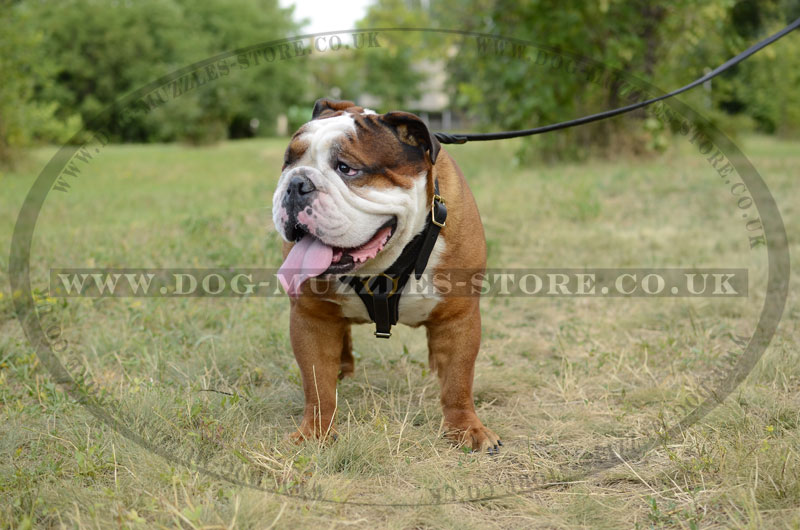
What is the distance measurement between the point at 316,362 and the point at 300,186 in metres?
0.82

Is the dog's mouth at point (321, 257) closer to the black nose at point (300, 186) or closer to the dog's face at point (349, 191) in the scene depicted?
the dog's face at point (349, 191)

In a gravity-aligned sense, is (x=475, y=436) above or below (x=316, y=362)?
below

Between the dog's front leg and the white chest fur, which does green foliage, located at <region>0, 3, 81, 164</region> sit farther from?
the white chest fur

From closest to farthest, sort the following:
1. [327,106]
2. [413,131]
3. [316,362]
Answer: [413,131] < [316,362] < [327,106]

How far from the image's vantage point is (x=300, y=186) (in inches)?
91.2

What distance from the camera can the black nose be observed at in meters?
2.31

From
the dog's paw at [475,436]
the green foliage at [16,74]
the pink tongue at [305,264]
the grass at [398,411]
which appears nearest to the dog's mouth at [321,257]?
the pink tongue at [305,264]

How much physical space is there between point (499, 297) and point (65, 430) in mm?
3290

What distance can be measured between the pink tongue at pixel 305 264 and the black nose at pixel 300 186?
20 cm

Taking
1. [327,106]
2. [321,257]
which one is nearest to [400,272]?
[321,257]

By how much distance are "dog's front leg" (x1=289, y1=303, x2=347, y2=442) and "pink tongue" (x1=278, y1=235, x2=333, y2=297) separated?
0.35 meters

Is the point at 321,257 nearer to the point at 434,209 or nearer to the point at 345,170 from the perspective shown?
the point at 345,170

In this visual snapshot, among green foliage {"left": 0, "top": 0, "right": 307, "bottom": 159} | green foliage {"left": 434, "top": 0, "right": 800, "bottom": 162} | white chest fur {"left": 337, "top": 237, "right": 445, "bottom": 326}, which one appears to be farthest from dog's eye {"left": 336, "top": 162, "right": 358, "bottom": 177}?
green foliage {"left": 0, "top": 0, "right": 307, "bottom": 159}

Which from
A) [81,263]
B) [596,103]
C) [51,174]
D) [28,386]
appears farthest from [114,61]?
[28,386]
